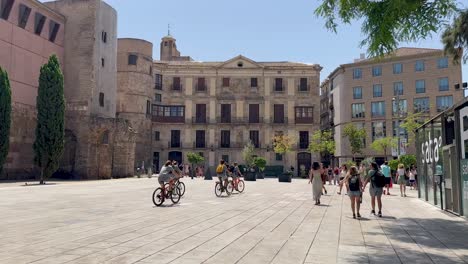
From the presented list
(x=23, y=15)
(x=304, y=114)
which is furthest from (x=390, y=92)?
(x=23, y=15)

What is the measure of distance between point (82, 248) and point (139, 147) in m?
44.8

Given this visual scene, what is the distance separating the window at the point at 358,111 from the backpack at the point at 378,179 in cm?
4603

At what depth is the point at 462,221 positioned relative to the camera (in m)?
10.5

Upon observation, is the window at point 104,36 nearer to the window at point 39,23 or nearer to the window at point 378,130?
the window at point 39,23

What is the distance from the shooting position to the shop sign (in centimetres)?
1359

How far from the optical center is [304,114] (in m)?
53.2

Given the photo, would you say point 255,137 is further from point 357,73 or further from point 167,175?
point 167,175

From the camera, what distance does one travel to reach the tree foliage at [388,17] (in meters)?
8.91

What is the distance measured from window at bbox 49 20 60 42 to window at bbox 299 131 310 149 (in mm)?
31585

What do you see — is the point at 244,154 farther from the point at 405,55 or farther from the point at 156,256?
the point at 156,256

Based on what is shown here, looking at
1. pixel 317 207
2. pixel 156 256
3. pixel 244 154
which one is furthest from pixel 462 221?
pixel 244 154

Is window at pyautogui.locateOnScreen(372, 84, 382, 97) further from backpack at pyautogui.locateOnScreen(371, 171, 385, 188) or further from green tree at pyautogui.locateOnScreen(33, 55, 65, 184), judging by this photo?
backpack at pyautogui.locateOnScreen(371, 171, 385, 188)

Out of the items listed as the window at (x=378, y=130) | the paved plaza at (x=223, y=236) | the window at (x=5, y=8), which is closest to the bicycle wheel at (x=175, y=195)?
the paved plaza at (x=223, y=236)

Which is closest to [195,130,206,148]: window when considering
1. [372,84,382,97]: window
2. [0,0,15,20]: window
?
[372,84,382,97]: window
